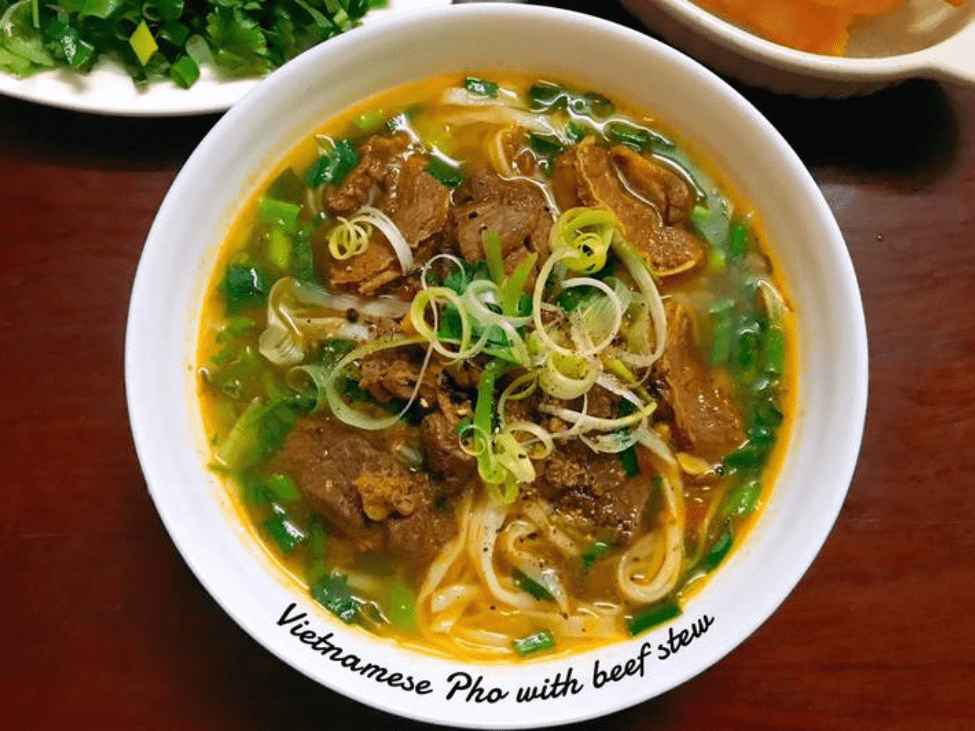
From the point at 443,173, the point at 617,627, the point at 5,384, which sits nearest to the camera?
the point at 617,627

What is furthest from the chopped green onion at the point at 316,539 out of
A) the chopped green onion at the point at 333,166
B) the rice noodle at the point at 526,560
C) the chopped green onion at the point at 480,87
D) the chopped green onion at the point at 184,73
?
the chopped green onion at the point at 184,73

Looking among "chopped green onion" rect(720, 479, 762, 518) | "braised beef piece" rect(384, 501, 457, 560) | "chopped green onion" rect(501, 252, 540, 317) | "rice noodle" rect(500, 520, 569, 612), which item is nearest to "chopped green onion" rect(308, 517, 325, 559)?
"braised beef piece" rect(384, 501, 457, 560)

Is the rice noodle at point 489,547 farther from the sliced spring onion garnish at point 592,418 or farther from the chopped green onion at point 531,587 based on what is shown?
the sliced spring onion garnish at point 592,418

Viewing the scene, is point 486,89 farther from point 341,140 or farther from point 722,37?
point 722,37

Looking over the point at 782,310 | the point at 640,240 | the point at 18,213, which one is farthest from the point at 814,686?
the point at 18,213

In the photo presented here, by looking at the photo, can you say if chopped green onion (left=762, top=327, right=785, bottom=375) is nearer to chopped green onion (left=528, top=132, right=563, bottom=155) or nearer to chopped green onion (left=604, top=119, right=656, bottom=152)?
chopped green onion (left=604, top=119, right=656, bottom=152)

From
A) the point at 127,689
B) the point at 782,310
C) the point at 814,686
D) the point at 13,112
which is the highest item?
the point at 782,310
